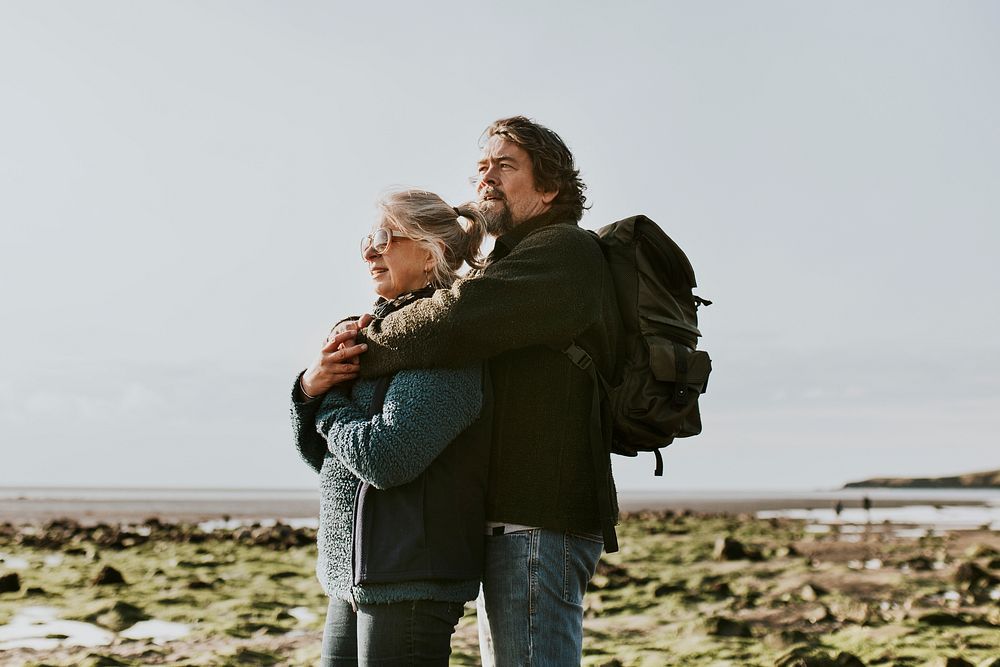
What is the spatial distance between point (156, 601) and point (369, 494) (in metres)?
7.89

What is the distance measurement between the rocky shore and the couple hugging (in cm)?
401

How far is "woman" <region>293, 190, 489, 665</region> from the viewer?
2.96 meters

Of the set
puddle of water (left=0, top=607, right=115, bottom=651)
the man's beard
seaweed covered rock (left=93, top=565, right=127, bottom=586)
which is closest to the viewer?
the man's beard

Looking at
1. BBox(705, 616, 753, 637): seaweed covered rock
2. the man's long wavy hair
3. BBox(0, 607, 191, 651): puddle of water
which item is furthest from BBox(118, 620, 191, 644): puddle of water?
the man's long wavy hair

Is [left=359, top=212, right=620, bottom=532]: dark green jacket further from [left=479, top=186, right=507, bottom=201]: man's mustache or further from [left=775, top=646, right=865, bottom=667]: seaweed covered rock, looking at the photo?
[left=775, top=646, right=865, bottom=667]: seaweed covered rock

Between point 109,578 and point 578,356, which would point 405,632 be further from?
point 109,578

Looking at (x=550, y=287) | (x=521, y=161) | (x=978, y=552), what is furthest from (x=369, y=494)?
(x=978, y=552)

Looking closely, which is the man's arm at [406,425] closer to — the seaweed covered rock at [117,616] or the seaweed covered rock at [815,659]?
the seaweed covered rock at [815,659]

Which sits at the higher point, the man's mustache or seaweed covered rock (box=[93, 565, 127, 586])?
the man's mustache

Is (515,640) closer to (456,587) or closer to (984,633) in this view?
(456,587)

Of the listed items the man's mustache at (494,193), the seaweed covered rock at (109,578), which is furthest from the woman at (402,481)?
the seaweed covered rock at (109,578)

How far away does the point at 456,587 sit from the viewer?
305 cm

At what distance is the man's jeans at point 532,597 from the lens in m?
3.12

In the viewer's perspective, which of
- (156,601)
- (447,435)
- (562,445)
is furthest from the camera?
(156,601)
